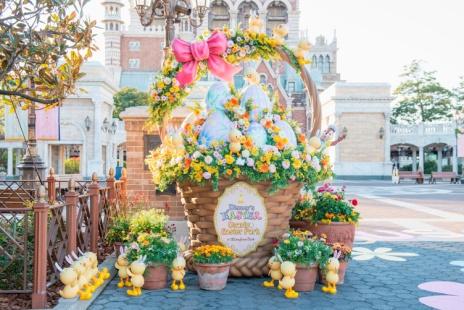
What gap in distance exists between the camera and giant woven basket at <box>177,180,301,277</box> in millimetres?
6000

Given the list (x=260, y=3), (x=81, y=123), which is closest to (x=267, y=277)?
(x=81, y=123)

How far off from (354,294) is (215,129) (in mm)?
2431

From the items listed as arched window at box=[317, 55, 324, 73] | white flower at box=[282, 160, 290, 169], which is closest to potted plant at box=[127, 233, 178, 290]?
white flower at box=[282, 160, 290, 169]

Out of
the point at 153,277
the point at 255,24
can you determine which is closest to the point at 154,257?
the point at 153,277

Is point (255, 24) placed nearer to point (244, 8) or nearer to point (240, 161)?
point (240, 161)

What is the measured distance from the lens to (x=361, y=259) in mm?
7449

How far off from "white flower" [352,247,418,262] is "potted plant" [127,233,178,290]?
3.14 meters

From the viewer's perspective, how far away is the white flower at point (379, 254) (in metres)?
7.53

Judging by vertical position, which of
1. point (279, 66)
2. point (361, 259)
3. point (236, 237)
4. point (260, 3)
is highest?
point (260, 3)

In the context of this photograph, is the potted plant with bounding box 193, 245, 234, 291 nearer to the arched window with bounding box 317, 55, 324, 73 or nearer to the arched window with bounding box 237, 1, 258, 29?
the arched window with bounding box 237, 1, 258, 29

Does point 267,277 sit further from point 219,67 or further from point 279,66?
point 279,66

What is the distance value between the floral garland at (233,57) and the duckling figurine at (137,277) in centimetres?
211

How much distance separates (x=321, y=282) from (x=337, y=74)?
9009 cm

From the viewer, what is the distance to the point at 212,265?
5.49 meters
